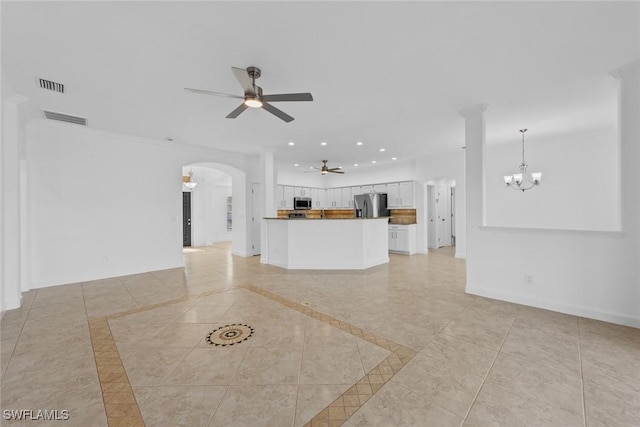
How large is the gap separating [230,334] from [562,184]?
7.12 meters

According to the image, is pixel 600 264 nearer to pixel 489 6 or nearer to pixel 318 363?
pixel 489 6

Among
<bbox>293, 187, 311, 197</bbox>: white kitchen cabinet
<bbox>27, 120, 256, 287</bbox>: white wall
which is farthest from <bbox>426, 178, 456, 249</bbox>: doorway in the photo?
<bbox>27, 120, 256, 287</bbox>: white wall

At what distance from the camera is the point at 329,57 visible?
2.70 meters

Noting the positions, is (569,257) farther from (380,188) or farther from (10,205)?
(10,205)

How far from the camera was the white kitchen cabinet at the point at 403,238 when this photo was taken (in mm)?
7668

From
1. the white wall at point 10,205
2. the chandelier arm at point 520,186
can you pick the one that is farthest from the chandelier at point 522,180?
the white wall at point 10,205

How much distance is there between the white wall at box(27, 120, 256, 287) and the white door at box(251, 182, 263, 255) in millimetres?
1943

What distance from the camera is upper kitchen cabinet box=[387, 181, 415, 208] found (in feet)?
26.4

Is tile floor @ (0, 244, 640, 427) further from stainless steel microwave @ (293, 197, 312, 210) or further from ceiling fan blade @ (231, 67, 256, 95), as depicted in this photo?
stainless steel microwave @ (293, 197, 312, 210)

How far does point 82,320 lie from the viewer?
3098mm

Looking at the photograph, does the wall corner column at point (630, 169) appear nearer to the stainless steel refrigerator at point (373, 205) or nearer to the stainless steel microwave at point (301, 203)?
the stainless steel refrigerator at point (373, 205)

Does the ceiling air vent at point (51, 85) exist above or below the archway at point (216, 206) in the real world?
above

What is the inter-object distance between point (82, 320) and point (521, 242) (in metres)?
5.80

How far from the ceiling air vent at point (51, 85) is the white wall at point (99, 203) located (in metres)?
1.77
